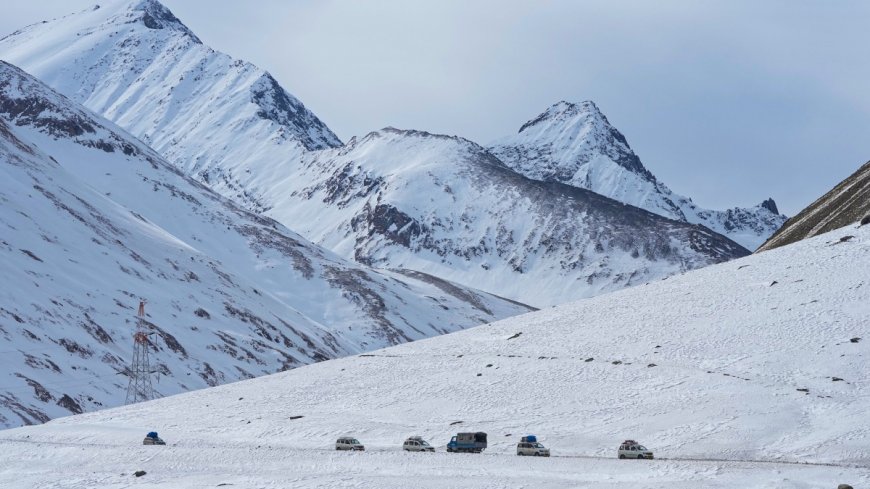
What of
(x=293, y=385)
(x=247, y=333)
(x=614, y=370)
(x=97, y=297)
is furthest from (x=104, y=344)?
(x=614, y=370)

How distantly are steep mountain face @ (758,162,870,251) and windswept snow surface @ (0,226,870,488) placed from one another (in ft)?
85.4

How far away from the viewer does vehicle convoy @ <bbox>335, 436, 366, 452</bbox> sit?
4506 centimetres

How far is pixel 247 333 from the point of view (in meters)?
162

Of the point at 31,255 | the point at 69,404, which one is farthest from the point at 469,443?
the point at 31,255

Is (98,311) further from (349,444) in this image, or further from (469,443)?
(469,443)

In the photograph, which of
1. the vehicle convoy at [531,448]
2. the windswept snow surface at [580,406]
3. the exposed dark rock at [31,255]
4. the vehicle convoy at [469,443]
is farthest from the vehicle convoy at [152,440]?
the exposed dark rock at [31,255]

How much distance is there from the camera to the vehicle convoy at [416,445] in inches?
1720

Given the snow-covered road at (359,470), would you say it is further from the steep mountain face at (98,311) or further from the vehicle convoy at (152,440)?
the steep mountain face at (98,311)

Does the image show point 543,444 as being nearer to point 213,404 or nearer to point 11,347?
point 213,404

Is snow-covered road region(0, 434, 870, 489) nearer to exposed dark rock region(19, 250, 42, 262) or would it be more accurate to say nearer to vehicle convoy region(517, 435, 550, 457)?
vehicle convoy region(517, 435, 550, 457)

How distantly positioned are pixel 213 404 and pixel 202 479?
20611 millimetres

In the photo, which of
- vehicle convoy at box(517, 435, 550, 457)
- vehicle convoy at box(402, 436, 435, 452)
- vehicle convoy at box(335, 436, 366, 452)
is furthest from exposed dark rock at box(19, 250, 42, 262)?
vehicle convoy at box(517, 435, 550, 457)

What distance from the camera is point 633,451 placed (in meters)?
40.1

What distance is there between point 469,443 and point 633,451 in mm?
6978
